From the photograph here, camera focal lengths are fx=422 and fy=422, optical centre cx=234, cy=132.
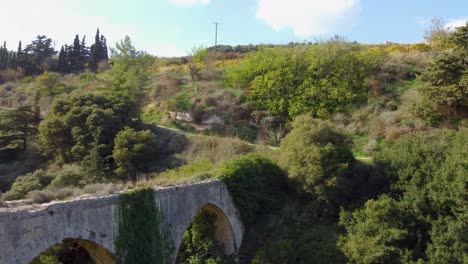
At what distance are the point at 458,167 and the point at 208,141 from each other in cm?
1181

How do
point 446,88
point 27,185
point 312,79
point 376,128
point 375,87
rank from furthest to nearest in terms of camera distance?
point 312,79 → point 375,87 → point 376,128 → point 446,88 → point 27,185

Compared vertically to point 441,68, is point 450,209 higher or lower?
lower

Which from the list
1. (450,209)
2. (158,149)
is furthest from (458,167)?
(158,149)

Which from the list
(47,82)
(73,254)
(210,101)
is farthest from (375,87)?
(47,82)

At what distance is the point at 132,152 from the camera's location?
66.8 ft

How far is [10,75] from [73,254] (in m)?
35.1

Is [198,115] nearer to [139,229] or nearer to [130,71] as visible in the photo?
[130,71]

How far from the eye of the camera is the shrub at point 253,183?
15.7 metres

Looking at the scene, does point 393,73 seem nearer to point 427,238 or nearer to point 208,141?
point 208,141

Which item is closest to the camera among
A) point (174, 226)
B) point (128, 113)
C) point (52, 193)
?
point (52, 193)

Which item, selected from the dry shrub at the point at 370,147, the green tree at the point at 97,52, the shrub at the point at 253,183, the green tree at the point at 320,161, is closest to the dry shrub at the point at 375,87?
the dry shrub at the point at 370,147

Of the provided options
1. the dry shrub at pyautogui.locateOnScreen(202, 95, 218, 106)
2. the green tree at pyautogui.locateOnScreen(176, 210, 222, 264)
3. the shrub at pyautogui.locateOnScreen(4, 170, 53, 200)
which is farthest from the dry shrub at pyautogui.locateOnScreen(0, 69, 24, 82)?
the green tree at pyautogui.locateOnScreen(176, 210, 222, 264)

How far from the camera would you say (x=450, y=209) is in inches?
563

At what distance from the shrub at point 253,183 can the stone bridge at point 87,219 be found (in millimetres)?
770
